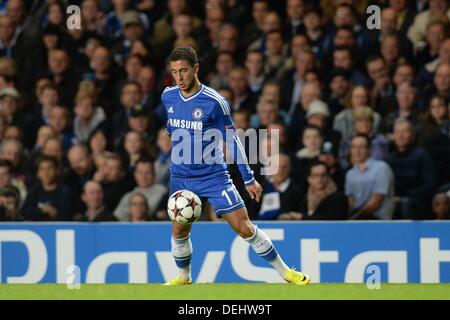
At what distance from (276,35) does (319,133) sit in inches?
63.4

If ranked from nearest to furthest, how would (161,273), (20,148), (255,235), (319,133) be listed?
1. (255,235)
2. (161,273)
3. (319,133)
4. (20,148)

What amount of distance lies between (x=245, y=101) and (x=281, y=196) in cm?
148

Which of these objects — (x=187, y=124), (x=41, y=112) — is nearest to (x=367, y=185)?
(x=187, y=124)

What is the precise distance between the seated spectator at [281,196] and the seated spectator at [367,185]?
518mm

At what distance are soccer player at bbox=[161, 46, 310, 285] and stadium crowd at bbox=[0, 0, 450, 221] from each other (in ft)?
7.45

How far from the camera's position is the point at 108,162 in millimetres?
10938

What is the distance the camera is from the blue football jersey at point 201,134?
7.87m

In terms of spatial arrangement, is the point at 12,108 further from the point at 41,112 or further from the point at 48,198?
the point at 48,198

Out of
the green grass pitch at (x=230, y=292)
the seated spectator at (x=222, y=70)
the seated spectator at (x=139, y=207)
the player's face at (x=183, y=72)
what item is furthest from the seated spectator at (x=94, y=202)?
the player's face at (x=183, y=72)

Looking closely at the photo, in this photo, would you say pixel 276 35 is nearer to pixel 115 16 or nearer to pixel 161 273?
pixel 115 16
